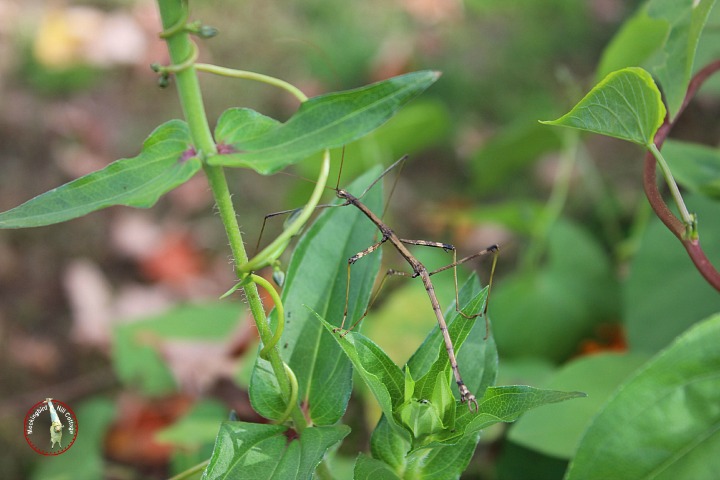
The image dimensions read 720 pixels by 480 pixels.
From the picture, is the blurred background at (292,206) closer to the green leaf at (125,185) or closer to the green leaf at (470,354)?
the green leaf at (470,354)

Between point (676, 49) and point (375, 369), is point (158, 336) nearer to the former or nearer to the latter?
point (375, 369)

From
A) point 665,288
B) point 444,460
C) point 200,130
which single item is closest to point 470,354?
point 444,460

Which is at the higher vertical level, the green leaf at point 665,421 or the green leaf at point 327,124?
the green leaf at point 327,124

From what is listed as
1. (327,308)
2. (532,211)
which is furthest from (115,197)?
(532,211)

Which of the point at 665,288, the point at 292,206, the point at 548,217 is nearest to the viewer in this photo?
the point at 665,288

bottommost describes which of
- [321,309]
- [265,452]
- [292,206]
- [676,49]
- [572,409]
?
[572,409]

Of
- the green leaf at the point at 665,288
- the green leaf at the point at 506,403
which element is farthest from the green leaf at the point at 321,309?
the green leaf at the point at 665,288
